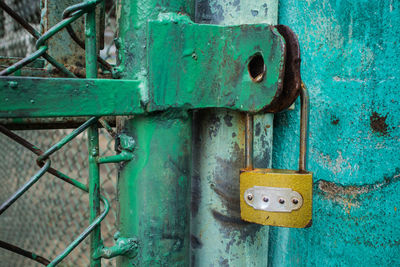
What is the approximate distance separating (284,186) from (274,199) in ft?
0.08

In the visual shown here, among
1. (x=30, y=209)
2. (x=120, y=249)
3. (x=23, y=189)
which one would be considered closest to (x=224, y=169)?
(x=120, y=249)

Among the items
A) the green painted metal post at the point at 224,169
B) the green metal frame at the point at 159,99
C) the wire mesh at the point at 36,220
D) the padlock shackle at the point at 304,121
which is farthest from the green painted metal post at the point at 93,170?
the wire mesh at the point at 36,220

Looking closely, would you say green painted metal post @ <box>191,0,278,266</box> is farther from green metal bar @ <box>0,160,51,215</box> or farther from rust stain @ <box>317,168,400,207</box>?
green metal bar @ <box>0,160,51,215</box>

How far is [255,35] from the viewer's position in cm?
53

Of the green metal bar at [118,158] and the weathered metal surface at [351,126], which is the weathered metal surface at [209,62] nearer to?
the green metal bar at [118,158]

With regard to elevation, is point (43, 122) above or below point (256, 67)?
below

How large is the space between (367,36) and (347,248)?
0.41 metres

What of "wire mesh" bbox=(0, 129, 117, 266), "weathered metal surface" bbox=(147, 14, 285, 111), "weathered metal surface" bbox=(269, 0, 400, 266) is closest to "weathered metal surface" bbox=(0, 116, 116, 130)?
"weathered metal surface" bbox=(147, 14, 285, 111)

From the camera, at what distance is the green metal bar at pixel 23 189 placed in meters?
0.51

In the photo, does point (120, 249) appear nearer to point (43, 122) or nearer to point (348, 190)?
point (43, 122)

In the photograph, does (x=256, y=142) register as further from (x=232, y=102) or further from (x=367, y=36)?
(x=367, y=36)

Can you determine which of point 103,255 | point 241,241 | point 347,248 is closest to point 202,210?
point 241,241

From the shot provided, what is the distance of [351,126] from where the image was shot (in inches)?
26.3

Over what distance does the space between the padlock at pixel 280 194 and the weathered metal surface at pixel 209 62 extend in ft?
0.22
